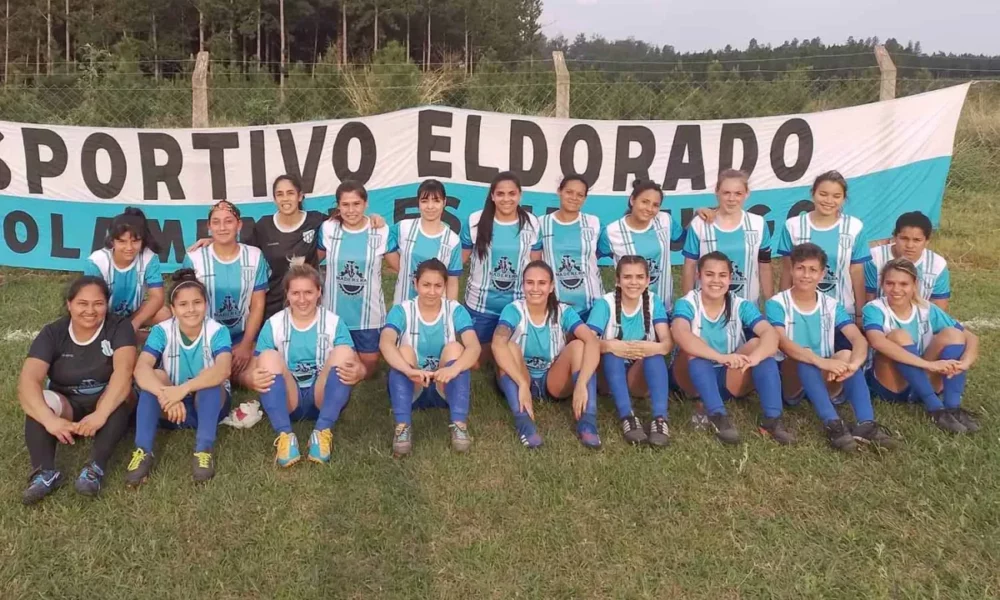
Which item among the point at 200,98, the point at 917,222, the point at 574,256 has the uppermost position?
the point at 200,98

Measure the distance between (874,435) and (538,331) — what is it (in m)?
Answer: 1.63

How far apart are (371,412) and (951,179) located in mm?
8896

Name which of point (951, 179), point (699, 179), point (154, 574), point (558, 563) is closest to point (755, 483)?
point (558, 563)

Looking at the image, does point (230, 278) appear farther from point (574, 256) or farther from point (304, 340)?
point (574, 256)

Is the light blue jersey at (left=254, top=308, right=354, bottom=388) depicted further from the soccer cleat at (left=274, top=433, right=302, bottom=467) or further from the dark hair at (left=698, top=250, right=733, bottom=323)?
the dark hair at (left=698, top=250, right=733, bottom=323)

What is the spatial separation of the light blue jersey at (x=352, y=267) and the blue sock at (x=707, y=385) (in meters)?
1.80

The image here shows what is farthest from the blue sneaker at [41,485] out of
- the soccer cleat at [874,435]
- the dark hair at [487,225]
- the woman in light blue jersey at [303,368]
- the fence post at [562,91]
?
the fence post at [562,91]

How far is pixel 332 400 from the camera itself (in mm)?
3074

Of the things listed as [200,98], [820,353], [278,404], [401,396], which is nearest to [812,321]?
[820,353]

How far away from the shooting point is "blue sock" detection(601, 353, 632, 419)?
327cm

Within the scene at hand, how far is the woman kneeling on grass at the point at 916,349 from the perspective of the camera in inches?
127

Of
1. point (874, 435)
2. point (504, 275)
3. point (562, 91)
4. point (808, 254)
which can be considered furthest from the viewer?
point (562, 91)

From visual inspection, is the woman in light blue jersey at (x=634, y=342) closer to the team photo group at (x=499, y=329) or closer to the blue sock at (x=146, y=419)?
the team photo group at (x=499, y=329)

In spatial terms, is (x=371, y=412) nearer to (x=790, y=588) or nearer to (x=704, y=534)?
(x=704, y=534)
